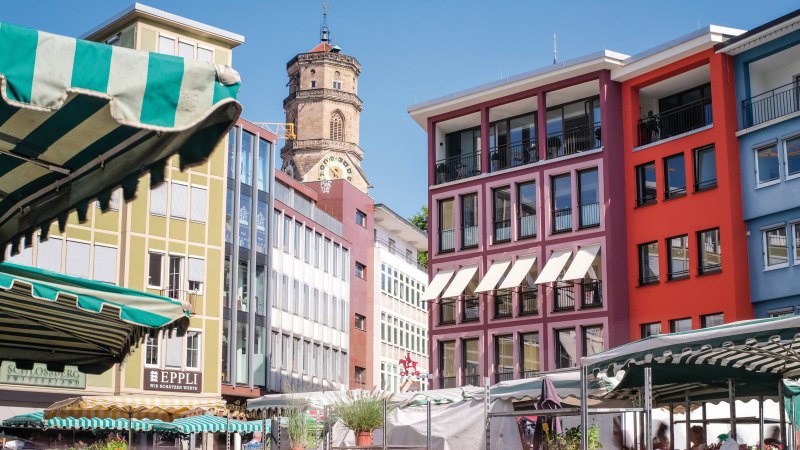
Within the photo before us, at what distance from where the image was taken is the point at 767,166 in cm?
3956

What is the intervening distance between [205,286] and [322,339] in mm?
13066

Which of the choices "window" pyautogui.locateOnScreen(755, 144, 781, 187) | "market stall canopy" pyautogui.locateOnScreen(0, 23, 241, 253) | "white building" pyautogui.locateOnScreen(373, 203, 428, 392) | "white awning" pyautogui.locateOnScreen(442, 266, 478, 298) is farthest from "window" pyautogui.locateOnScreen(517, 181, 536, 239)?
"market stall canopy" pyautogui.locateOnScreen(0, 23, 241, 253)

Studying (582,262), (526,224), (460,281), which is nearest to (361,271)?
(460,281)

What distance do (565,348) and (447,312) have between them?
240 inches

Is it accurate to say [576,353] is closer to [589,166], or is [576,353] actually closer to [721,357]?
[589,166]

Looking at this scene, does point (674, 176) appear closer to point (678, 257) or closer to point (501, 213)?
point (678, 257)

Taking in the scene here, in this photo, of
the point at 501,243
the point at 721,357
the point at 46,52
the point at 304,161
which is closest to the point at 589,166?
the point at 501,243

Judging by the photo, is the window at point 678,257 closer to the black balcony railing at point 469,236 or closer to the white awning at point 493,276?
the white awning at point 493,276

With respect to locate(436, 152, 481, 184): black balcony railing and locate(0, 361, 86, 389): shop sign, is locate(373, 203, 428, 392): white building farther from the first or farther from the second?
locate(0, 361, 86, 389): shop sign

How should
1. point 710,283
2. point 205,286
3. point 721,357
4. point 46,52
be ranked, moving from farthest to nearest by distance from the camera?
point 205,286, point 710,283, point 721,357, point 46,52

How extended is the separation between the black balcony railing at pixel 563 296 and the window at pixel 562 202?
7.16ft

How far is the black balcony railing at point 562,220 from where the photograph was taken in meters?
45.1

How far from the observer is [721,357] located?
14.2 metres

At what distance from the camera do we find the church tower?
11331 cm
